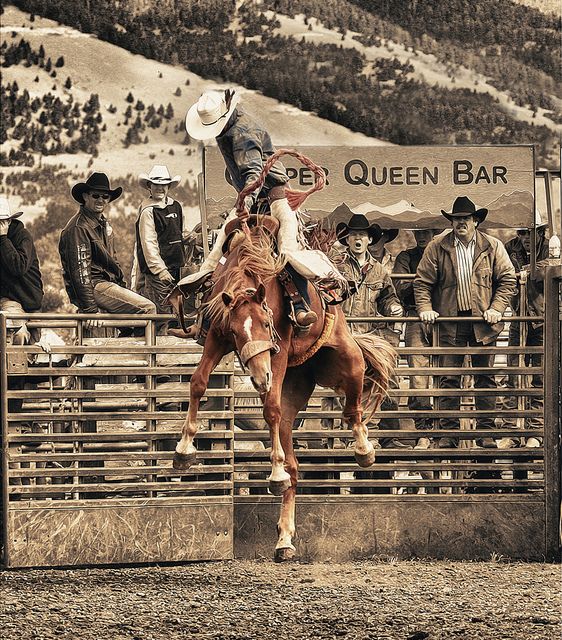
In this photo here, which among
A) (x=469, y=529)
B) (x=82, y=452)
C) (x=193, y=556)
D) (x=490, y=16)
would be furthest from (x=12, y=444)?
(x=490, y=16)

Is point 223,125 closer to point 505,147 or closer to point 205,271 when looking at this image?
point 205,271

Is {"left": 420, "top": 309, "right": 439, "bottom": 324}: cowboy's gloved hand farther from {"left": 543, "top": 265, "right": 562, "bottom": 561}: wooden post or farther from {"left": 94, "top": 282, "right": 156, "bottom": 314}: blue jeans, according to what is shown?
{"left": 94, "top": 282, "right": 156, "bottom": 314}: blue jeans

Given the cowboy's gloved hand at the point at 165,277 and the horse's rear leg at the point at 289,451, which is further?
the cowboy's gloved hand at the point at 165,277

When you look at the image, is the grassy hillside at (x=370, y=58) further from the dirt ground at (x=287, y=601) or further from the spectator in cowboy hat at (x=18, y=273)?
the dirt ground at (x=287, y=601)

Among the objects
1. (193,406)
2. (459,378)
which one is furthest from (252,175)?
(459,378)

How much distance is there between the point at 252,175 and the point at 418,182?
730 cm

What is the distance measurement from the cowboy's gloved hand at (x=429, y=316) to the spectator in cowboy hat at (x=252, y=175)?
4118 millimetres

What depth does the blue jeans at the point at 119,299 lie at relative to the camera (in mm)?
11812

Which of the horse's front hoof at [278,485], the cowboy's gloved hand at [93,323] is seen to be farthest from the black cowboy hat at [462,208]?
the horse's front hoof at [278,485]

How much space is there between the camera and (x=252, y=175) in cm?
777

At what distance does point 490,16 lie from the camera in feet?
165

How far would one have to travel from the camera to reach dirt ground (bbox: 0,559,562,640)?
33.4 feet

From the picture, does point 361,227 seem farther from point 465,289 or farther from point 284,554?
point 284,554

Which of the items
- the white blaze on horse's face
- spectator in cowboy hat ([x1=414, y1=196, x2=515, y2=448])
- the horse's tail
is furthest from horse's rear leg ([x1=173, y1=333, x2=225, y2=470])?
spectator in cowboy hat ([x1=414, y1=196, x2=515, y2=448])
